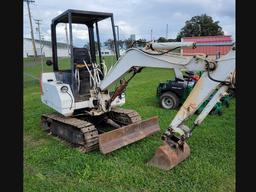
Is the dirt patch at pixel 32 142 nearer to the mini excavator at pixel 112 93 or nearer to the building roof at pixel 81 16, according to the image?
the mini excavator at pixel 112 93

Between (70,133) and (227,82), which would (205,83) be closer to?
(227,82)

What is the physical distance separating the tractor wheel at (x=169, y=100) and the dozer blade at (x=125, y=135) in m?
2.52

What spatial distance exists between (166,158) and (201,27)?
61.2 m

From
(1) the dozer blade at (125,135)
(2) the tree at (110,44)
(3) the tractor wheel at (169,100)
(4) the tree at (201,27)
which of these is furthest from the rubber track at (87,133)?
(4) the tree at (201,27)

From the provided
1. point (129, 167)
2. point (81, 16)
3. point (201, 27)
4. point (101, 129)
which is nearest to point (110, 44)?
point (81, 16)

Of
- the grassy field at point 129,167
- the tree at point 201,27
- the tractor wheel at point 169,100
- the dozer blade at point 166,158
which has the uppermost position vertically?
the tree at point 201,27

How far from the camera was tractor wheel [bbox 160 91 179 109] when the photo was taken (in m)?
8.20

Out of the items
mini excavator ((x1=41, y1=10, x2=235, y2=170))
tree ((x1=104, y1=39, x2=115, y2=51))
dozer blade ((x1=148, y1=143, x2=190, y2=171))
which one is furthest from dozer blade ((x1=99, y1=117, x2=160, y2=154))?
tree ((x1=104, y1=39, x2=115, y2=51))

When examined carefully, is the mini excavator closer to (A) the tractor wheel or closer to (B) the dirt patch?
(B) the dirt patch

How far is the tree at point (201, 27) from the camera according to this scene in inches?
2378

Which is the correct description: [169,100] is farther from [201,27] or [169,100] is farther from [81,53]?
[201,27]

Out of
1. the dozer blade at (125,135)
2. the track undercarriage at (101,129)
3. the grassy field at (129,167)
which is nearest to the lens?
the grassy field at (129,167)

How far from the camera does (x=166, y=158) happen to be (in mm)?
4387

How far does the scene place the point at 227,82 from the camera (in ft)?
13.2
